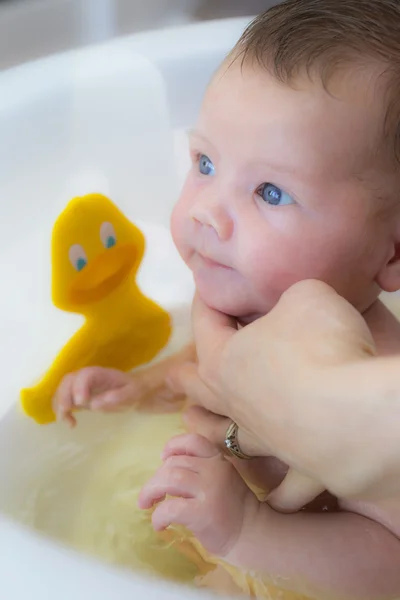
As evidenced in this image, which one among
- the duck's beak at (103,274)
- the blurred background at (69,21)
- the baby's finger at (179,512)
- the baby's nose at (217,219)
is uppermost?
the blurred background at (69,21)

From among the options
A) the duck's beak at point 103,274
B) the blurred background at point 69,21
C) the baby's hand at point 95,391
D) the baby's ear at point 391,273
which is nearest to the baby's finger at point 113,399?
the baby's hand at point 95,391

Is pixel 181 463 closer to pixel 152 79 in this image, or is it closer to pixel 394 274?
pixel 394 274

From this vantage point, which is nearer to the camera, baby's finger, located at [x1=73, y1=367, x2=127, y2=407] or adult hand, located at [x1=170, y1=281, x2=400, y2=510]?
adult hand, located at [x1=170, y1=281, x2=400, y2=510]

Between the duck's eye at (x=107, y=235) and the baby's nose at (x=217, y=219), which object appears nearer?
the baby's nose at (x=217, y=219)

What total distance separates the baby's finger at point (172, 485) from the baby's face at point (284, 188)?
16cm

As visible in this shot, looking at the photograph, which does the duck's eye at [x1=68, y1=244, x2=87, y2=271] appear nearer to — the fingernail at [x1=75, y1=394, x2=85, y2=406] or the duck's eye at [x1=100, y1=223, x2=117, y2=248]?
the duck's eye at [x1=100, y1=223, x2=117, y2=248]

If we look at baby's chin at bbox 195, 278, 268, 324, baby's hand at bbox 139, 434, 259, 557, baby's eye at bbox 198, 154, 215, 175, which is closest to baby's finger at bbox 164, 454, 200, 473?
baby's hand at bbox 139, 434, 259, 557

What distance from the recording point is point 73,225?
83 cm

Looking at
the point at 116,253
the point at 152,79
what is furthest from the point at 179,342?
the point at 152,79

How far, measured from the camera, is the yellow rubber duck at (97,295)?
833 mm

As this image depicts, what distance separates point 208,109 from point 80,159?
39 centimetres

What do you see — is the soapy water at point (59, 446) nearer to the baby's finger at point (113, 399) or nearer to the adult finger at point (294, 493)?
the baby's finger at point (113, 399)

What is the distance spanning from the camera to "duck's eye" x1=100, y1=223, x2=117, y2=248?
0.85 meters

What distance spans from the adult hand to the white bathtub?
48 cm
